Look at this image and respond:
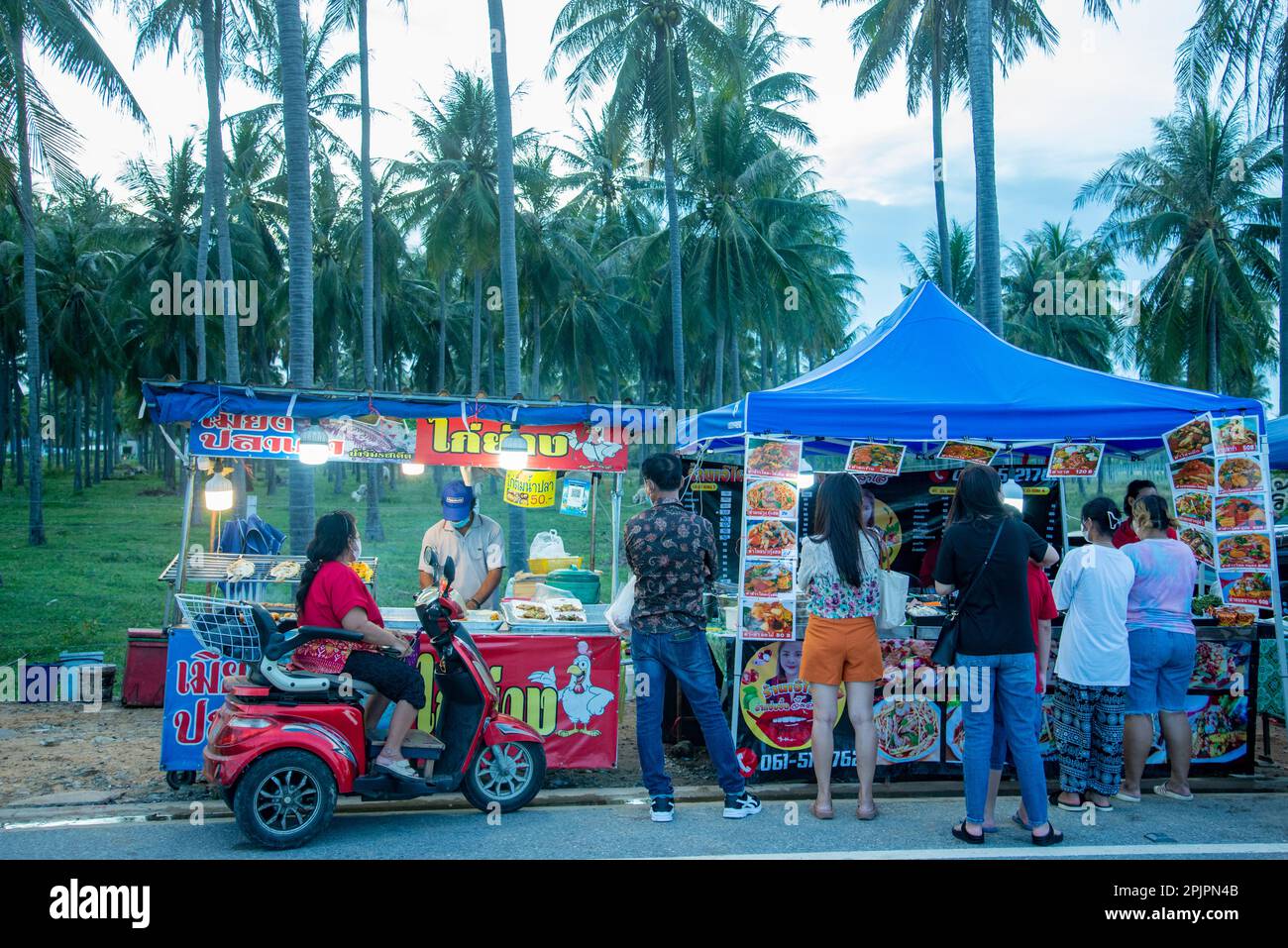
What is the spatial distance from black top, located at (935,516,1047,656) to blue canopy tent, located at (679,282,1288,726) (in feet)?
5.25

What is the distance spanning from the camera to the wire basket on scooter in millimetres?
4883

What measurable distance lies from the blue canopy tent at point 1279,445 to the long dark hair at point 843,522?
7423mm

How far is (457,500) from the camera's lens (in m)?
6.75

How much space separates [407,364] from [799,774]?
158 ft

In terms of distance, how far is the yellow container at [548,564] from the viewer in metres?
8.12

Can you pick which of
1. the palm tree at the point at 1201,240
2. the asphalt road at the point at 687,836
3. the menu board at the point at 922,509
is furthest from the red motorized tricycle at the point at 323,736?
the palm tree at the point at 1201,240

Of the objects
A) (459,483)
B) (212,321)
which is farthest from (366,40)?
(459,483)

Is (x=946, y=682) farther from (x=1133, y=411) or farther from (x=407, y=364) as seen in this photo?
(x=407, y=364)

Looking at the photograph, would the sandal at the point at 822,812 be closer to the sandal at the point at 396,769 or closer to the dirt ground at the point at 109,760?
the dirt ground at the point at 109,760

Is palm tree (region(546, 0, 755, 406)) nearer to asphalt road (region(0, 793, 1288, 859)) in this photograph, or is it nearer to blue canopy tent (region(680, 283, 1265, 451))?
blue canopy tent (region(680, 283, 1265, 451))

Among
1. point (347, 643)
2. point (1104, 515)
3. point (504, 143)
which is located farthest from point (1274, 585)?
point (504, 143)

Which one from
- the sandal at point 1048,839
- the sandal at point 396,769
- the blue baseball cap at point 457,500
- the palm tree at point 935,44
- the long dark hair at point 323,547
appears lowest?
the sandal at point 1048,839

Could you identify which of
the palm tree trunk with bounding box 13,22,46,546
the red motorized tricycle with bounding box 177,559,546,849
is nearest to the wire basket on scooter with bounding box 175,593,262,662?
the red motorized tricycle with bounding box 177,559,546,849
